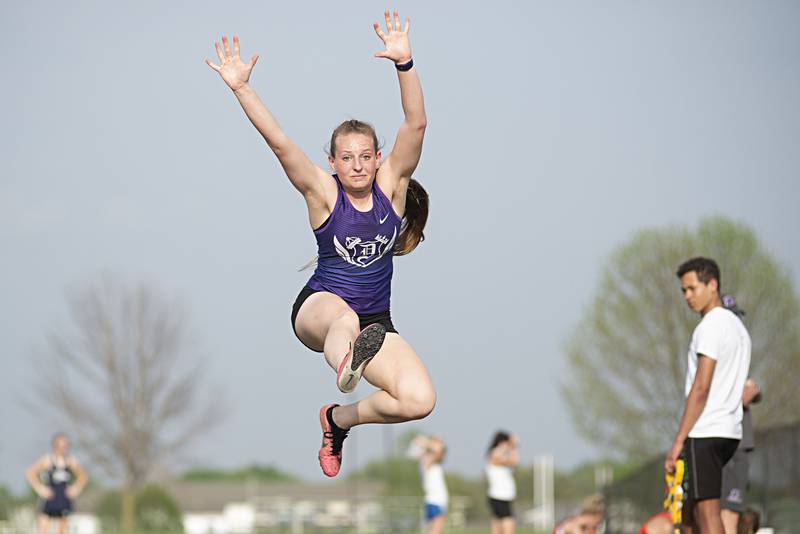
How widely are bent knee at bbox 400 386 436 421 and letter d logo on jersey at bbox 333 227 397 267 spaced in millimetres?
1002

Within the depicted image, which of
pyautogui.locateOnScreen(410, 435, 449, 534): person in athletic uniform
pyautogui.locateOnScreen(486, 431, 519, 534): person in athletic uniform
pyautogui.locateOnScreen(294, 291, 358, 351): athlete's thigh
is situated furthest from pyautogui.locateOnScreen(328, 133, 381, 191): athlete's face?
pyautogui.locateOnScreen(410, 435, 449, 534): person in athletic uniform

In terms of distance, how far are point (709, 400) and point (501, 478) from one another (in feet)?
24.4

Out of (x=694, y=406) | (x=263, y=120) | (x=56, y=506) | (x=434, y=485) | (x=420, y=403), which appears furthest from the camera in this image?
(x=56, y=506)

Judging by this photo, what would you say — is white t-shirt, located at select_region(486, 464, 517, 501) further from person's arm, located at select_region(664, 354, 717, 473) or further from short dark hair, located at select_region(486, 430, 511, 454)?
person's arm, located at select_region(664, 354, 717, 473)

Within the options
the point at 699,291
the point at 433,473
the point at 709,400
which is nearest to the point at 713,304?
the point at 699,291

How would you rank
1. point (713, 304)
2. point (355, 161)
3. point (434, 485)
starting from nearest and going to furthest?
point (355, 161)
point (713, 304)
point (434, 485)

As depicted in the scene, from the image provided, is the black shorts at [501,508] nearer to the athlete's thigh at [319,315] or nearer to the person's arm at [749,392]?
the person's arm at [749,392]

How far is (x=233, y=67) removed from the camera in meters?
6.95

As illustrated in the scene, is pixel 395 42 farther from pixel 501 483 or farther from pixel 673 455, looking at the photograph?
pixel 501 483

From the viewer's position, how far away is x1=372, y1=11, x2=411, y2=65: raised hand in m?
6.97

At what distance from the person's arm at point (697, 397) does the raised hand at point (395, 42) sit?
3.13m

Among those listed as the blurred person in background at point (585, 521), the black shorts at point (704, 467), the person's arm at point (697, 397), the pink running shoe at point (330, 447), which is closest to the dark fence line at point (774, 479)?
the blurred person in background at point (585, 521)

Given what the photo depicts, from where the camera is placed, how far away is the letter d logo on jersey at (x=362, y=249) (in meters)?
6.98

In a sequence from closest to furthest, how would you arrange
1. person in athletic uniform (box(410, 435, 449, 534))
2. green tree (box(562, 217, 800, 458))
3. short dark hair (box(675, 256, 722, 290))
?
short dark hair (box(675, 256, 722, 290)) < person in athletic uniform (box(410, 435, 449, 534)) < green tree (box(562, 217, 800, 458))
